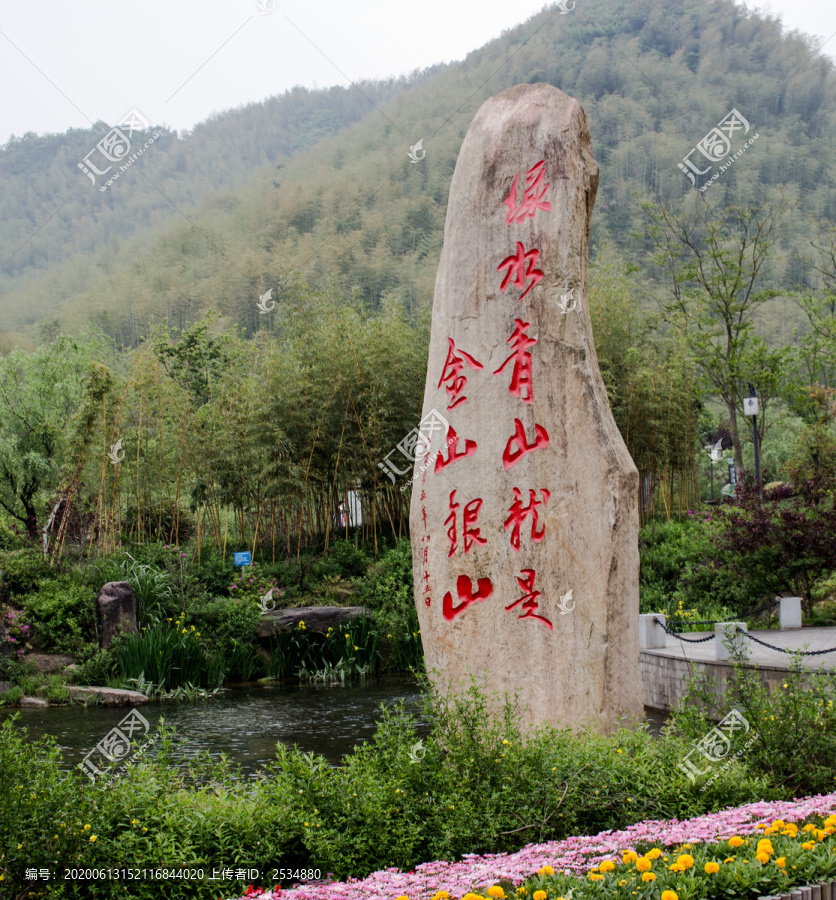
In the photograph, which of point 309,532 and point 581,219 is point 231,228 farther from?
point 581,219

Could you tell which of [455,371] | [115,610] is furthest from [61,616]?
[455,371]

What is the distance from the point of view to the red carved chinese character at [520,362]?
4270mm

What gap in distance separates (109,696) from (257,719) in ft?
6.15

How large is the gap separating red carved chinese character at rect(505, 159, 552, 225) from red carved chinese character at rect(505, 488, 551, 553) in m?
1.47

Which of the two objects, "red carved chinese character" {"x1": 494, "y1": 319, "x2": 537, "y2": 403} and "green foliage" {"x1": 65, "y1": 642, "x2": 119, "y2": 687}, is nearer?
"red carved chinese character" {"x1": 494, "y1": 319, "x2": 537, "y2": 403}

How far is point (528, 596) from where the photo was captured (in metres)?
4.11

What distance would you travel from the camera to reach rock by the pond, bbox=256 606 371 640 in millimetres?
9344

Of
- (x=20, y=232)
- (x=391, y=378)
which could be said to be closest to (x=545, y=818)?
(x=391, y=378)

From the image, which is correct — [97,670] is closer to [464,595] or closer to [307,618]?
[307,618]

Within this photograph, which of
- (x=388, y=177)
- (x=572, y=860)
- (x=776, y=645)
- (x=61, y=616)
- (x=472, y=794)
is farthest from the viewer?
(x=388, y=177)

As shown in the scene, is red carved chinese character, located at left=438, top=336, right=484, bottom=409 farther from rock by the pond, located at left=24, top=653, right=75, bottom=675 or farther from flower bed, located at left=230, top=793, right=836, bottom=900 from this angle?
rock by the pond, located at left=24, top=653, right=75, bottom=675

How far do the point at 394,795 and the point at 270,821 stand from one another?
0.44 meters

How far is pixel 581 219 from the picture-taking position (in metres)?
4.53

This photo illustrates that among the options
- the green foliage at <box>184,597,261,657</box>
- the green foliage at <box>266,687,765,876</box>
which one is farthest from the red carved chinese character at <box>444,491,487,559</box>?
the green foliage at <box>184,597,261,657</box>
